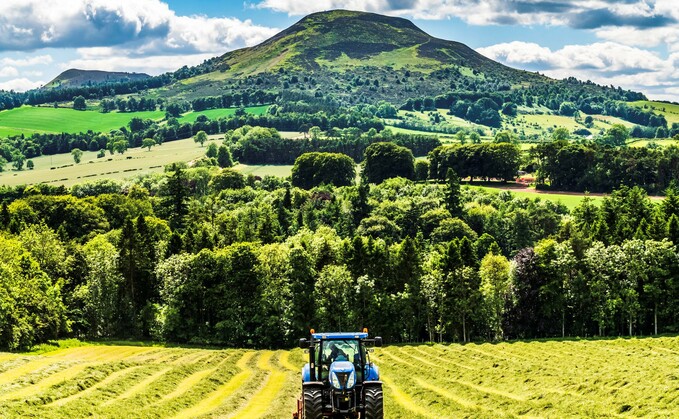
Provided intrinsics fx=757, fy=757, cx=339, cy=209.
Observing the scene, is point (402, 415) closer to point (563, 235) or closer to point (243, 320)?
point (243, 320)

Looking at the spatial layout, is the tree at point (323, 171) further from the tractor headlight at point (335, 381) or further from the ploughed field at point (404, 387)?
the tractor headlight at point (335, 381)

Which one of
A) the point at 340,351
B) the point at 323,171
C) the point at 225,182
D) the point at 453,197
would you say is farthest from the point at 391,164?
the point at 340,351

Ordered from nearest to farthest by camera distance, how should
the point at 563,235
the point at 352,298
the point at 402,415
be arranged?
1. the point at 402,415
2. the point at 352,298
3. the point at 563,235

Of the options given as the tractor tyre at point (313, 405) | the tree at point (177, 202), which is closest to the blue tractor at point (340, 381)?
the tractor tyre at point (313, 405)

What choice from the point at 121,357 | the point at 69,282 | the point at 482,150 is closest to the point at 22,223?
the point at 69,282

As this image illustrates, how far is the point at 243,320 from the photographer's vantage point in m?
84.6

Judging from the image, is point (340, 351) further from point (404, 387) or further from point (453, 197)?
point (453, 197)

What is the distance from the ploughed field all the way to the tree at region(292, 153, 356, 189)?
437 feet

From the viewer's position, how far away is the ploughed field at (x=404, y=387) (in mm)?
34125

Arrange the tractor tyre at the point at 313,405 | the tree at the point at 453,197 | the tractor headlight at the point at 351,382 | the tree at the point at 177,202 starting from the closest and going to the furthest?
the tractor headlight at the point at 351,382
the tractor tyre at the point at 313,405
the tree at the point at 177,202
the tree at the point at 453,197

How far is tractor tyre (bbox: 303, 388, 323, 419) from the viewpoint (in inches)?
1124

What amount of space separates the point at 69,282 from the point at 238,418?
219 feet

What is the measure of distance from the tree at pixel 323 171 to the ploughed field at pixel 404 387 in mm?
133209

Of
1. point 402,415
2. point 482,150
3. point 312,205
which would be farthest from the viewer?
point 482,150
